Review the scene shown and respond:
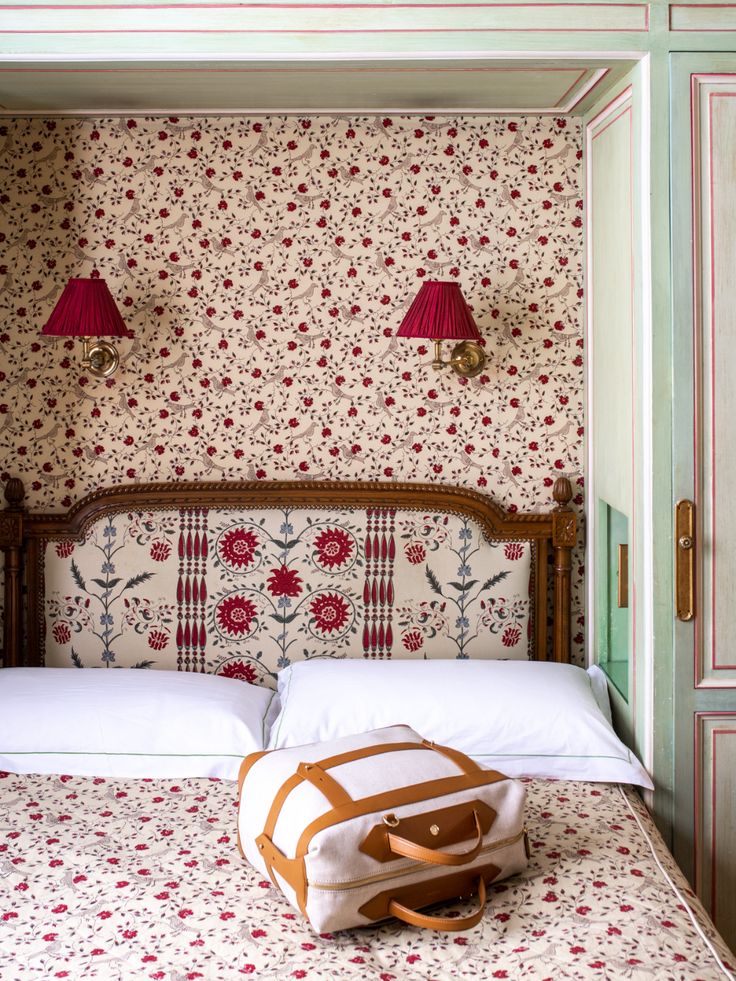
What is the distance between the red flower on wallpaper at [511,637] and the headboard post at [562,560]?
0.13m

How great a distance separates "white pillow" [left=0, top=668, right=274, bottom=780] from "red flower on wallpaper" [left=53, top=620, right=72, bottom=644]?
34 cm

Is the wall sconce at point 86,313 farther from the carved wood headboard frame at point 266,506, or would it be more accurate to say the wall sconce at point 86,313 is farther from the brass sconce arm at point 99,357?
the carved wood headboard frame at point 266,506

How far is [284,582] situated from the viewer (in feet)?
9.24

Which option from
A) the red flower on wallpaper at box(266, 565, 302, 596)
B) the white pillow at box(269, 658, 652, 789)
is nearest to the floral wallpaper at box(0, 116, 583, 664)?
the red flower on wallpaper at box(266, 565, 302, 596)

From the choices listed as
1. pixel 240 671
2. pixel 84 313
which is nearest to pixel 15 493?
pixel 84 313

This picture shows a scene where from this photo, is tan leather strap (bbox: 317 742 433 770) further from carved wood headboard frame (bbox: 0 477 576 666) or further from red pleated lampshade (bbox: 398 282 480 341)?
red pleated lampshade (bbox: 398 282 480 341)

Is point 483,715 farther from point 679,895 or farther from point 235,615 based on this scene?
point 235,615

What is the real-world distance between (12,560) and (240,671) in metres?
0.72

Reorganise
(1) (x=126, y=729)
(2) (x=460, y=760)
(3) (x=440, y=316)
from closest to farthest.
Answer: (2) (x=460, y=760), (1) (x=126, y=729), (3) (x=440, y=316)

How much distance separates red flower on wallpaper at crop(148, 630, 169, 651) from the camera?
9.29 ft

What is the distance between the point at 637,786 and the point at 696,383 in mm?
955

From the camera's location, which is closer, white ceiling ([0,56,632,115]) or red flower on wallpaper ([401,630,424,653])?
white ceiling ([0,56,632,115])

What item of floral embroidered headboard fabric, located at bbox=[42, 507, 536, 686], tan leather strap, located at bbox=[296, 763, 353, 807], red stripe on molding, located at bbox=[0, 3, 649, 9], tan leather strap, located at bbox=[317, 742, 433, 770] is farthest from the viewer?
floral embroidered headboard fabric, located at bbox=[42, 507, 536, 686]

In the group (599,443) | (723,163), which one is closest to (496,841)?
(599,443)
